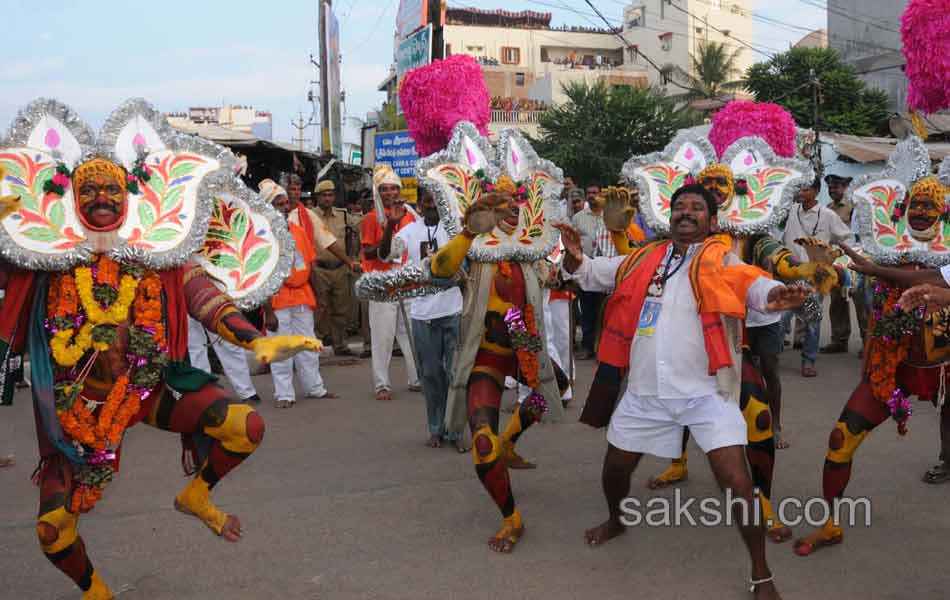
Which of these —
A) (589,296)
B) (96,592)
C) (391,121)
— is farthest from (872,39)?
(96,592)

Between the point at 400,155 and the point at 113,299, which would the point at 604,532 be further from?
the point at 400,155

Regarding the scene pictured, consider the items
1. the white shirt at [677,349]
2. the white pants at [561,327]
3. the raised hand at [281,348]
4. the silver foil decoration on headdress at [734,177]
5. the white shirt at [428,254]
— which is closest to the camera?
the raised hand at [281,348]

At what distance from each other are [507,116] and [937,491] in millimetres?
43015

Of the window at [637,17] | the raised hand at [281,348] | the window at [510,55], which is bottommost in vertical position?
the raised hand at [281,348]

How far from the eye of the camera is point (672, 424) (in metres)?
4.31

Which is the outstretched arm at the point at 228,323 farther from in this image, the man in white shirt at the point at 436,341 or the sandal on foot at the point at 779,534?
the man in white shirt at the point at 436,341

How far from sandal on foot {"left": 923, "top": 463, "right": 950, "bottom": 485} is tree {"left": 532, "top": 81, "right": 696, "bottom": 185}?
28760mm

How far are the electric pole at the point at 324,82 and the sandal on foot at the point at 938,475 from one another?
16482 millimetres

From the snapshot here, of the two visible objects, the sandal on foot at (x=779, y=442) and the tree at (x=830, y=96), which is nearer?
the sandal on foot at (x=779, y=442)

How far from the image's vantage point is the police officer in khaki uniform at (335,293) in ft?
36.9

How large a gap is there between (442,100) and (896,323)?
2.99 m

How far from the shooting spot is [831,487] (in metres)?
4.67

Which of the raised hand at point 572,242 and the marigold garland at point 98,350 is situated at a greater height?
the raised hand at point 572,242

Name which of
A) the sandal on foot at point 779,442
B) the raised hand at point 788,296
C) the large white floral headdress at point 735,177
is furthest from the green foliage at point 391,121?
the raised hand at point 788,296
